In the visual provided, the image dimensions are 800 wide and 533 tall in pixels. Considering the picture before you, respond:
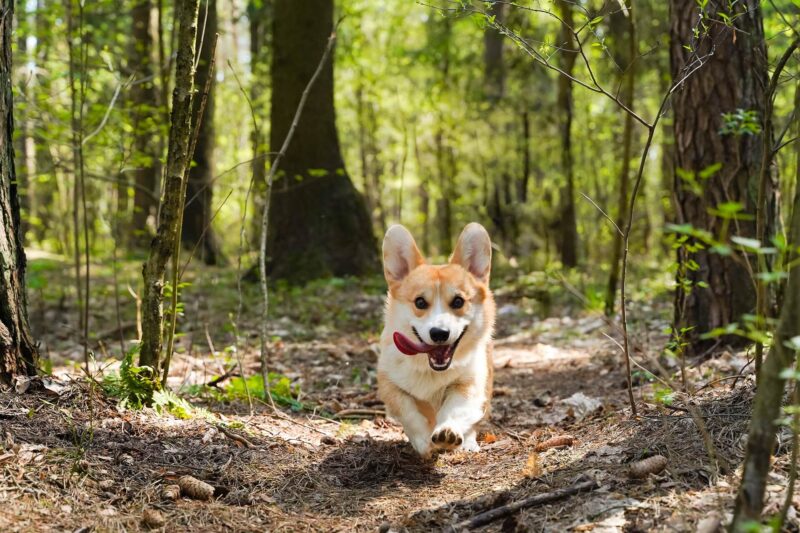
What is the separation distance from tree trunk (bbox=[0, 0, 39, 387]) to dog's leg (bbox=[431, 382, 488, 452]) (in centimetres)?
213

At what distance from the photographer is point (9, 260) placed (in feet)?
11.4

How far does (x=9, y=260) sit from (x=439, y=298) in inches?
90.3

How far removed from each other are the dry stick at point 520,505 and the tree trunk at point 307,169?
7.51m

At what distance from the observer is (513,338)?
8.09 meters

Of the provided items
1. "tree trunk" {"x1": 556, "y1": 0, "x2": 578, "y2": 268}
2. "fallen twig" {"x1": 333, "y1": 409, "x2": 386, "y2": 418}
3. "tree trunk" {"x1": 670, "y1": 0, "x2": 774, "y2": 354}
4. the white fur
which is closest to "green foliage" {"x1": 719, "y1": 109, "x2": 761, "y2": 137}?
"tree trunk" {"x1": 670, "y1": 0, "x2": 774, "y2": 354}

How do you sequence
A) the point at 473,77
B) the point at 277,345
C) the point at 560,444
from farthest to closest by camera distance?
the point at 473,77 < the point at 277,345 < the point at 560,444

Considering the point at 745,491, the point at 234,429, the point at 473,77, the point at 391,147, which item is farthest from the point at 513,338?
the point at 391,147

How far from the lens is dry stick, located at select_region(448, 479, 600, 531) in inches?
107

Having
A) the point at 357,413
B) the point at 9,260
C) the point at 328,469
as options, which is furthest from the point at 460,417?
the point at 9,260

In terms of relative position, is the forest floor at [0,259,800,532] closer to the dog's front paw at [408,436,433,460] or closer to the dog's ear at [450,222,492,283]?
the dog's front paw at [408,436,433,460]

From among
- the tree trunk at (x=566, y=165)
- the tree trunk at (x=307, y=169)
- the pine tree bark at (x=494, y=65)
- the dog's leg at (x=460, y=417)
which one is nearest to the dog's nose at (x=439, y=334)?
the dog's leg at (x=460, y=417)

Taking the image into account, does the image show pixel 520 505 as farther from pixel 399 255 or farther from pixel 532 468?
pixel 399 255

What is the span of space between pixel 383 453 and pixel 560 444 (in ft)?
3.20

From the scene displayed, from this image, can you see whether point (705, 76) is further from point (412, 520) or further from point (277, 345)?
point (277, 345)
